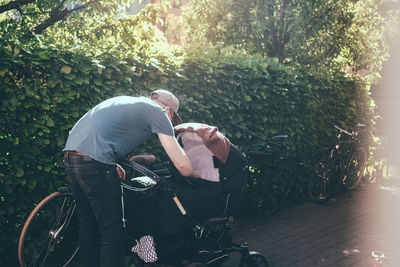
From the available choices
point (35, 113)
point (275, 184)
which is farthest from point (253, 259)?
point (275, 184)

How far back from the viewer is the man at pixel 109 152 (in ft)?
11.4

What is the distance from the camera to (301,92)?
818 centimetres

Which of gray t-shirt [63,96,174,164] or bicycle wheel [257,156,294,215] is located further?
bicycle wheel [257,156,294,215]

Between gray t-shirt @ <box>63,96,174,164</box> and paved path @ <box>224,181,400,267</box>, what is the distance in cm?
232

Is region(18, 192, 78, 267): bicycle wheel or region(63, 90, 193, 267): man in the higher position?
region(63, 90, 193, 267): man

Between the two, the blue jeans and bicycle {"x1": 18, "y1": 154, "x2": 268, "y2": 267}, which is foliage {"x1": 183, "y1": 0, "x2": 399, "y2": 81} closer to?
bicycle {"x1": 18, "y1": 154, "x2": 268, "y2": 267}

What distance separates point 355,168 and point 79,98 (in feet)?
20.9

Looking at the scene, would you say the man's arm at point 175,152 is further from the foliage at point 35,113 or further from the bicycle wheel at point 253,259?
the foliage at point 35,113

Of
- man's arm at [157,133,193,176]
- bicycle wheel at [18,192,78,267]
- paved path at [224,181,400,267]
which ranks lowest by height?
paved path at [224,181,400,267]

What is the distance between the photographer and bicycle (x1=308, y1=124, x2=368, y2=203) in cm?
843

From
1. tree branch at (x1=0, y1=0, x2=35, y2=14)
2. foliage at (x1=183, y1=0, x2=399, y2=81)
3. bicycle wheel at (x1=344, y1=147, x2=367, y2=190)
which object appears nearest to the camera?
tree branch at (x1=0, y1=0, x2=35, y2=14)

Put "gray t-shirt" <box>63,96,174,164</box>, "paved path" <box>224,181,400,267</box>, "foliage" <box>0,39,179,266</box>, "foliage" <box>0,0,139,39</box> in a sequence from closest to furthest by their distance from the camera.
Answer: "gray t-shirt" <box>63,96,174,164</box> < "foliage" <box>0,39,179,266</box> < "paved path" <box>224,181,400,267</box> < "foliage" <box>0,0,139,39</box>

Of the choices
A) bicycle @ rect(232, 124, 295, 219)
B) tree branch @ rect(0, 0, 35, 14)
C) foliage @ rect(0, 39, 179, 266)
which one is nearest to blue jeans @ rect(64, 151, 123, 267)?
foliage @ rect(0, 39, 179, 266)

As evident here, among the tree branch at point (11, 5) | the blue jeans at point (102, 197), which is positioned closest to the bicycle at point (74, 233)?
the blue jeans at point (102, 197)
